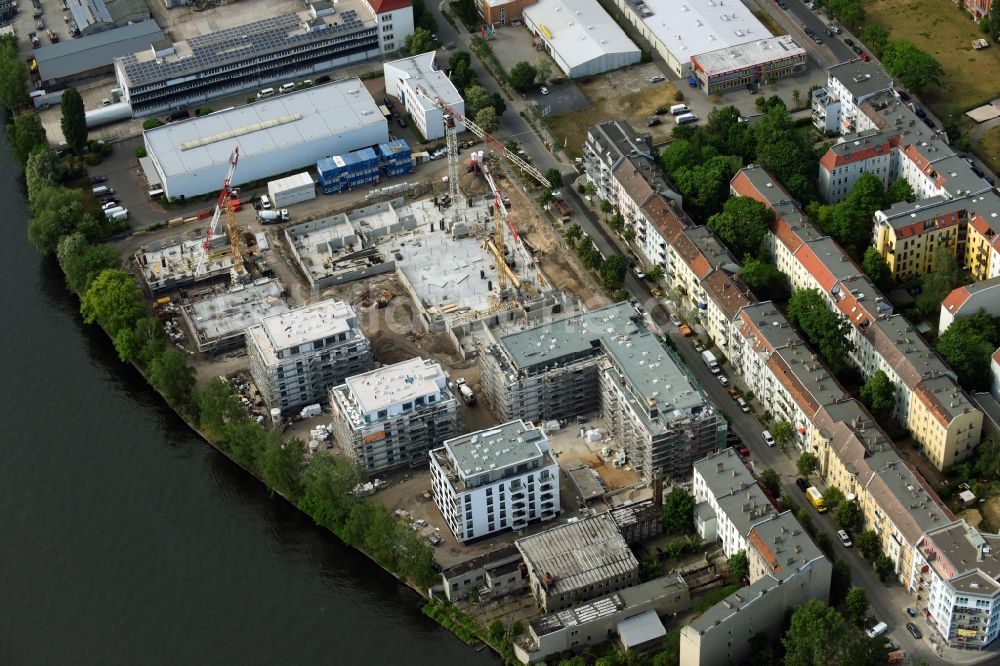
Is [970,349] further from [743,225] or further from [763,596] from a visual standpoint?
[763,596]

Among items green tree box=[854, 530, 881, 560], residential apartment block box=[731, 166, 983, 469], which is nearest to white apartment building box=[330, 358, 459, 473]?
green tree box=[854, 530, 881, 560]

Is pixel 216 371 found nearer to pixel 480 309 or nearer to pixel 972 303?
pixel 480 309

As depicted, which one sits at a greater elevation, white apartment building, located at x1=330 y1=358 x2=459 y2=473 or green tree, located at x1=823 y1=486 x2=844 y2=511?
white apartment building, located at x1=330 y1=358 x2=459 y2=473

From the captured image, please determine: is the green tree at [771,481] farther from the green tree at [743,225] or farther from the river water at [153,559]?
the green tree at [743,225]

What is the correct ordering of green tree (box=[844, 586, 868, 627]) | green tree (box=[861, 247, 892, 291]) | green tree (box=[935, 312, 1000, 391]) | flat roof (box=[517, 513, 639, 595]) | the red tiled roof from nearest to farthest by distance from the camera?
green tree (box=[844, 586, 868, 627]) < flat roof (box=[517, 513, 639, 595]) < green tree (box=[935, 312, 1000, 391]) < the red tiled roof < green tree (box=[861, 247, 892, 291])

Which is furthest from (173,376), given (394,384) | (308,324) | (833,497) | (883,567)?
(883,567)

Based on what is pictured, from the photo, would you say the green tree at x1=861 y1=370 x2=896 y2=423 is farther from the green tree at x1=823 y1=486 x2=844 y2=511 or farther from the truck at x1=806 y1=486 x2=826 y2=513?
the green tree at x1=823 y1=486 x2=844 y2=511
